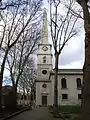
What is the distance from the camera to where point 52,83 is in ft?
232

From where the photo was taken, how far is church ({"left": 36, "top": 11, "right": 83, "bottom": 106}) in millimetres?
69000

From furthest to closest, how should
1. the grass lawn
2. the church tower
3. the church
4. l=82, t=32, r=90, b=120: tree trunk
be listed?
the church tower, the church, the grass lawn, l=82, t=32, r=90, b=120: tree trunk

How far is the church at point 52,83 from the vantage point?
226 ft

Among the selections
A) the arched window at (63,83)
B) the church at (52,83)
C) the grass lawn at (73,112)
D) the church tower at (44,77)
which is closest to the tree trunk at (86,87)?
the grass lawn at (73,112)

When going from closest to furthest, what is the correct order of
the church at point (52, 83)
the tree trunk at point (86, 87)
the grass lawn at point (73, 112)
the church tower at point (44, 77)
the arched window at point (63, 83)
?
1. the tree trunk at point (86, 87)
2. the grass lawn at point (73, 112)
3. the church at point (52, 83)
4. the arched window at point (63, 83)
5. the church tower at point (44, 77)

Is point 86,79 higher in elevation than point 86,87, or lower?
higher

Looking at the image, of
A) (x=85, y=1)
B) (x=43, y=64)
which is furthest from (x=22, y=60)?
(x=43, y=64)

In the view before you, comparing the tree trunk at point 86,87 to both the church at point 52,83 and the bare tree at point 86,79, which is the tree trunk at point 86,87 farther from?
the church at point 52,83

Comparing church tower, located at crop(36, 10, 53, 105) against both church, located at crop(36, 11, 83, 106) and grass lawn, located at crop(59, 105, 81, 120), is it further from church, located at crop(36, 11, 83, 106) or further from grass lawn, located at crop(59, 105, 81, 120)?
grass lawn, located at crop(59, 105, 81, 120)

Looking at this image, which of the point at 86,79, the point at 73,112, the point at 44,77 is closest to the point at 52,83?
the point at 44,77

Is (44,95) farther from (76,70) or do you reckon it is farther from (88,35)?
(88,35)

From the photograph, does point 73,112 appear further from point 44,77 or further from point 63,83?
point 44,77

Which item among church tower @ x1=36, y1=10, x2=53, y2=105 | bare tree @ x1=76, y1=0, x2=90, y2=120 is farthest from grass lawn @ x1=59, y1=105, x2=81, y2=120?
church tower @ x1=36, y1=10, x2=53, y2=105

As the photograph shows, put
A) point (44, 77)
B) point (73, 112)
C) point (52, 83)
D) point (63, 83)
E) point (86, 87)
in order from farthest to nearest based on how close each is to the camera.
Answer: point (44, 77) < point (52, 83) < point (63, 83) < point (73, 112) < point (86, 87)
